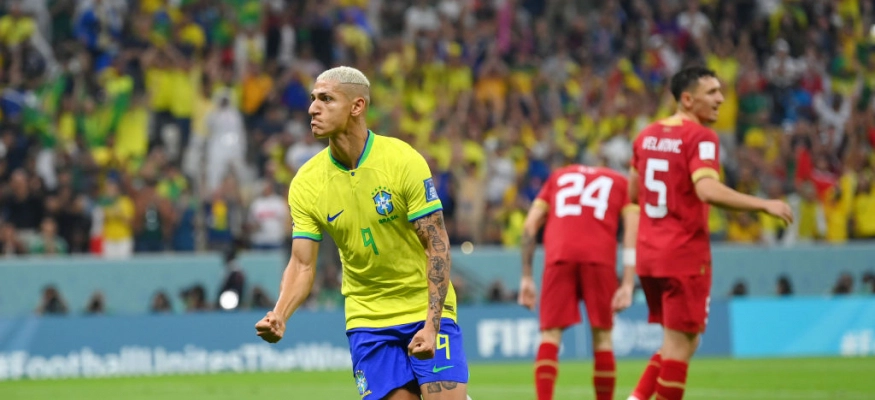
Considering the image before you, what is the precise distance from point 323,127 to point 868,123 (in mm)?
19542

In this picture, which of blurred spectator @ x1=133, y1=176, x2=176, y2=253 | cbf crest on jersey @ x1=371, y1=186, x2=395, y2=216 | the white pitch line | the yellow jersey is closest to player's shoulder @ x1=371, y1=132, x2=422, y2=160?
the yellow jersey

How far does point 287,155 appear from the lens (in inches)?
809

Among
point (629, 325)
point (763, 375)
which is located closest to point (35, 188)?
point (629, 325)

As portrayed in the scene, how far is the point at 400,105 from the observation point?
2211 cm

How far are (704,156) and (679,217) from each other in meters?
0.50

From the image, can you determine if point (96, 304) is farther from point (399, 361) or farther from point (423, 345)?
point (423, 345)

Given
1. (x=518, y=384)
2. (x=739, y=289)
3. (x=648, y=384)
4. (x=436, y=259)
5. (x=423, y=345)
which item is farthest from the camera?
(x=739, y=289)

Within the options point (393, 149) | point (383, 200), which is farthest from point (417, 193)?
point (393, 149)

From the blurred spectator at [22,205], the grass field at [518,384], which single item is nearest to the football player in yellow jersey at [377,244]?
the grass field at [518,384]

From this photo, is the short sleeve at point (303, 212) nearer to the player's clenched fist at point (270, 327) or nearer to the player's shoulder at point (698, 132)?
the player's clenched fist at point (270, 327)

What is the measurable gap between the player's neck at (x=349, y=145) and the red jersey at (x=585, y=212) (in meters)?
4.17

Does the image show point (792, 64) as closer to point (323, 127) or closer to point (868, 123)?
point (868, 123)

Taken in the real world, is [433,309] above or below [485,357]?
above

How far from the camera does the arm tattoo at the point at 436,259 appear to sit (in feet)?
21.7
